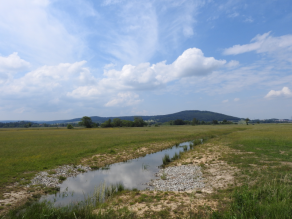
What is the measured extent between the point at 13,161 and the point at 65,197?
1313cm

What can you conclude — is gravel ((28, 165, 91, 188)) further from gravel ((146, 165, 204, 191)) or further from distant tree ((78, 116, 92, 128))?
distant tree ((78, 116, 92, 128))

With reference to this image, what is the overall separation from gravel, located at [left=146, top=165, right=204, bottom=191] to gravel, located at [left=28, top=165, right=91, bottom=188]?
914cm

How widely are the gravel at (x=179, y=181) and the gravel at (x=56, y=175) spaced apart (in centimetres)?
914

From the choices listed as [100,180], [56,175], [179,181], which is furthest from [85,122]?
[179,181]

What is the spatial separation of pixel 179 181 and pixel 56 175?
1304 centimetres

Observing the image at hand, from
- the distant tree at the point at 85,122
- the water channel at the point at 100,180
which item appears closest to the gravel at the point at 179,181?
the water channel at the point at 100,180

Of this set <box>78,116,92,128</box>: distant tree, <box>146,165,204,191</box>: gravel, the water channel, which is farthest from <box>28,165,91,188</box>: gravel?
<box>78,116,92,128</box>: distant tree

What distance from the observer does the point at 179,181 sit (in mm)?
14211

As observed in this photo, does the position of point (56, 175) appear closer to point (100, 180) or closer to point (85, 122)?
point (100, 180)

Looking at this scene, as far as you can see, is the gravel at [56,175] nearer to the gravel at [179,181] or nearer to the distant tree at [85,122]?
the gravel at [179,181]

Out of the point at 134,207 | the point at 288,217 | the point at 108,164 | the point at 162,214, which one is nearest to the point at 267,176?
the point at 288,217

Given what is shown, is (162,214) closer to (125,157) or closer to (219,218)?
(219,218)

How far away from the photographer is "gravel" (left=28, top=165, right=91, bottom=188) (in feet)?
47.3

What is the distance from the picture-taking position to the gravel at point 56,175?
14.4 meters
